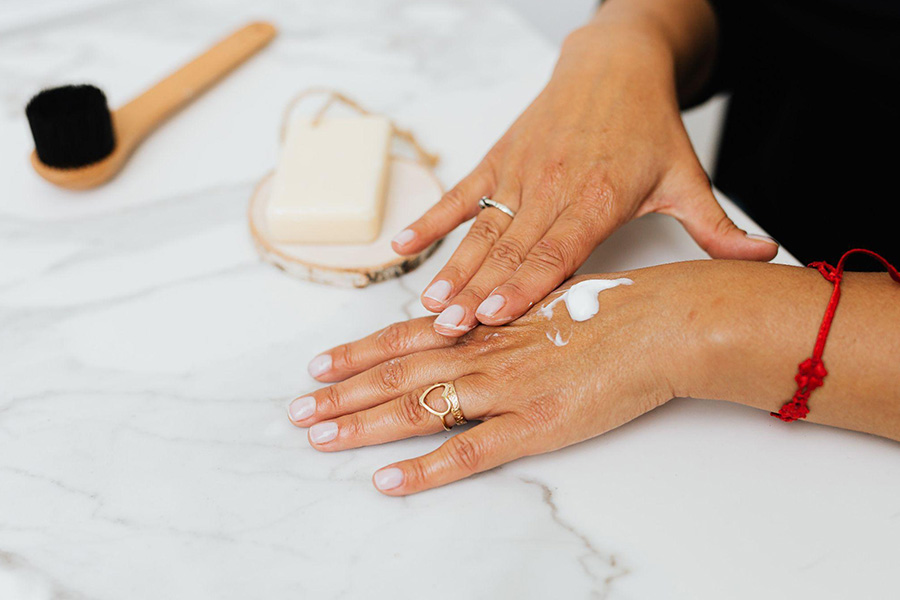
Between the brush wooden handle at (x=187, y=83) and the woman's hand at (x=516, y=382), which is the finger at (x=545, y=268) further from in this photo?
the brush wooden handle at (x=187, y=83)

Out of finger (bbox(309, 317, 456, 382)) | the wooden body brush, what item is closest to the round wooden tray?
finger (bbox(309, 317, 456, 382))

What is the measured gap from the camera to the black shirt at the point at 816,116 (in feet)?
3.25

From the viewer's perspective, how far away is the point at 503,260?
2.46 feet

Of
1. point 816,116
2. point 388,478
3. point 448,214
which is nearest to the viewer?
point 388,478

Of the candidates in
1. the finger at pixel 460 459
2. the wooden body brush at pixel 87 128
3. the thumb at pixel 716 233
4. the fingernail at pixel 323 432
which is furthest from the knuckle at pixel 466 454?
the wooden body brush at pixel 87 128

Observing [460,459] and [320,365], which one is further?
[320,365]

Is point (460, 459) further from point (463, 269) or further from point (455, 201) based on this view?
point (455, 201)

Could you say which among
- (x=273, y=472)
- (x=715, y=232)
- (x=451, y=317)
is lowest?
(x=273, y=472)

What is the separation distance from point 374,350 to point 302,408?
9 centimetres

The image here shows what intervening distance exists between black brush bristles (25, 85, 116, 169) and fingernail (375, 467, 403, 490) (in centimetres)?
62

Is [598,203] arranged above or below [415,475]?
above

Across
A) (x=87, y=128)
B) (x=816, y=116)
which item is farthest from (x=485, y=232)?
(x=816, y=116)

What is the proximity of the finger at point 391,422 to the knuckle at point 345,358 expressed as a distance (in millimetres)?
63

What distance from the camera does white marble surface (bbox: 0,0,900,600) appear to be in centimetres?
56
